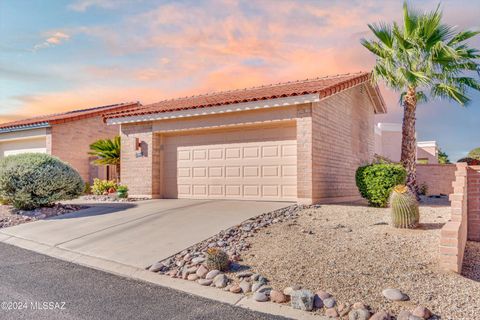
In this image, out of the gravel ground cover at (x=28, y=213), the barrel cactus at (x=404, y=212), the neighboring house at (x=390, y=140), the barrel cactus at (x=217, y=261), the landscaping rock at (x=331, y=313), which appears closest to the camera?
the landscaping rock at (x=331, y=313)

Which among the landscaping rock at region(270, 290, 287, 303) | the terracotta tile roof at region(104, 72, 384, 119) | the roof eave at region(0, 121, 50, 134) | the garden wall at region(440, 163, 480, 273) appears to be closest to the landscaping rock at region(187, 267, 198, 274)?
the landscaping rock at region(270, 290, 287, 303)

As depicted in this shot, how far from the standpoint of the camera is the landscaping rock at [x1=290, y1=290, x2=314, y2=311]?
430cm

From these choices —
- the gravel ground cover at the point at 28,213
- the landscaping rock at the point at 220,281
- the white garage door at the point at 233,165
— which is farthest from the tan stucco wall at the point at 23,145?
the landscaping rock at the point at 220,281

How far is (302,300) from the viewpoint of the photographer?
14.3 feet

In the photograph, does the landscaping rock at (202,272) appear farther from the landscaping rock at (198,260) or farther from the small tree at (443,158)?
the small tree at (443,158)

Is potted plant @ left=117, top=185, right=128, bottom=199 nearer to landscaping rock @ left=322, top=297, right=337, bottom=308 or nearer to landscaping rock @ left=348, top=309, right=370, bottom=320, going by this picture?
landscaping rock @ left=322, top=297, right=337, bottom=308

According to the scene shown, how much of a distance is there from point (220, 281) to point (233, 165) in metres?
7.19

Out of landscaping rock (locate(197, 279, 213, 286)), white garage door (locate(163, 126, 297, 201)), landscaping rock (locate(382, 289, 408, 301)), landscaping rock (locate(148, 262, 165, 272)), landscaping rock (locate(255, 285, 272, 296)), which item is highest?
white garage door (locate(163, 126, 297, 201))

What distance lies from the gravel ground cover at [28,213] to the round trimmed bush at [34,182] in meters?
0.26

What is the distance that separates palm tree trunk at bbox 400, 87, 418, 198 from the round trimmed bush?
11505 mm

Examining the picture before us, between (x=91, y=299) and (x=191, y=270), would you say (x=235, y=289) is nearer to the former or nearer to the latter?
(x=191, y=270)

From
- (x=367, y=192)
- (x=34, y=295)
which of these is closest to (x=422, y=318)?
(x=34, y=295)

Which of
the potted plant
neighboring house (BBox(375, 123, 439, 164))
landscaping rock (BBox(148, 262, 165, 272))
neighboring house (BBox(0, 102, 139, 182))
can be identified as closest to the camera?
landscaping rock (BBox(148, 262, 165, 272))

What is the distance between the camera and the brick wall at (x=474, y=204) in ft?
26.0
